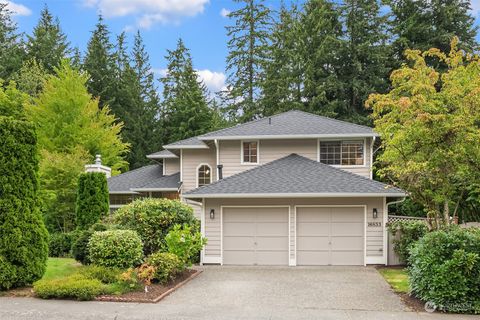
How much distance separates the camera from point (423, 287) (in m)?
9.05

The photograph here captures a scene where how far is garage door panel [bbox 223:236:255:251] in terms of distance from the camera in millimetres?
15481

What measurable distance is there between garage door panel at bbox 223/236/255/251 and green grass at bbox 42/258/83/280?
503 cm

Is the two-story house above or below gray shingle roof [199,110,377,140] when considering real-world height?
below

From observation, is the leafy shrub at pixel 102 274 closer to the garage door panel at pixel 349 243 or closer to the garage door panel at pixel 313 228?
the garage door panel at pixel 313 228

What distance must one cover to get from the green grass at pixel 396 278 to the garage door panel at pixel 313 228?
228 centimetres

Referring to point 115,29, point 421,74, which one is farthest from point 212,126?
point 421,74

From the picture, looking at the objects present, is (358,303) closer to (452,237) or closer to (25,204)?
(452,237)

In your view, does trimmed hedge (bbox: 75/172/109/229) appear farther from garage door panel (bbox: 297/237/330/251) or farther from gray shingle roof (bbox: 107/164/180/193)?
garage door panel (bbox: 297/237/330/251)

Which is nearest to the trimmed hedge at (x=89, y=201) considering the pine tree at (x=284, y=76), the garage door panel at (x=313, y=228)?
the garage door panel at (x=313, y=228)

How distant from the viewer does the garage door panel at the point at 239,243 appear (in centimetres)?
1548

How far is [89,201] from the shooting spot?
16.6 metres

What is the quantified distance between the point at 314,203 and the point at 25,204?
922 centimetres

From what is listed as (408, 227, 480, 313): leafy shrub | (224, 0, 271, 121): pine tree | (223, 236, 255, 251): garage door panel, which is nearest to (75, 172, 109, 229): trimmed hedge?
(223, 236, 255, 251): garage door panel

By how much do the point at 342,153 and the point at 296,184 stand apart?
3.55m
